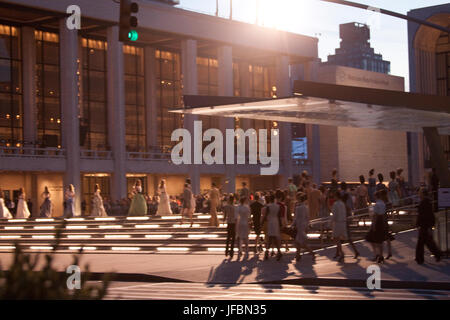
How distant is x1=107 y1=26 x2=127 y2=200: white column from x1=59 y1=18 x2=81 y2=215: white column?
3.44m

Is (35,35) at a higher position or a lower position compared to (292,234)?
higher

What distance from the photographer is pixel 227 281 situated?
1803 cm

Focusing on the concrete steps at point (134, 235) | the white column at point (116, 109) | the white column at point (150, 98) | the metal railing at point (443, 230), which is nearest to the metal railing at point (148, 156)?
the white column at point (150, 98)

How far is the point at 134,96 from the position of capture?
218ft

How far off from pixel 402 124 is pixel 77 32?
37251 millimetres

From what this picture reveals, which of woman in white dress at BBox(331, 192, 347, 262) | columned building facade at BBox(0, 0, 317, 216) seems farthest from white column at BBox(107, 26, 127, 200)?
woman in white dress at BBox(331, 192, 347, 262)

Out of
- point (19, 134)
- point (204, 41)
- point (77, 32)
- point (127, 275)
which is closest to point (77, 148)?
point (19, 134)

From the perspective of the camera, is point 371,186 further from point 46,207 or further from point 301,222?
point 46,207

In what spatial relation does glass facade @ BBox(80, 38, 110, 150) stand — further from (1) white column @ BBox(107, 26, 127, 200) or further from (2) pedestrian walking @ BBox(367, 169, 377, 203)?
(2) pedestrian walking @ BBox(367, 169, 377, 203)

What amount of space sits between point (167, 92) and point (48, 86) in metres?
12.3

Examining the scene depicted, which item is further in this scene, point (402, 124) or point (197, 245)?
point (197, 245)

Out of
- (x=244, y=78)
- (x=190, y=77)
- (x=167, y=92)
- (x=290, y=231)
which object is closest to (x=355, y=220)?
(x=290, y=231)

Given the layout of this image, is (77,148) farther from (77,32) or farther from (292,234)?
(292,234)

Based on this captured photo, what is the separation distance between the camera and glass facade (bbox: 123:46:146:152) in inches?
2594
